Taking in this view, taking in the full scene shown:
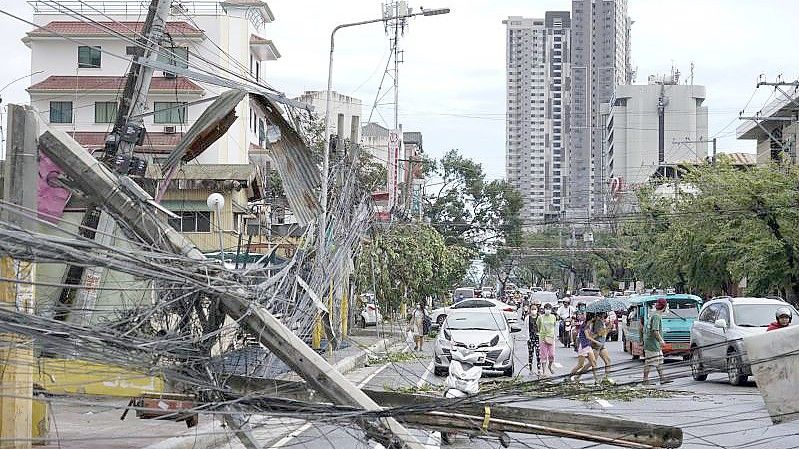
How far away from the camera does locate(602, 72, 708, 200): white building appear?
476 feet

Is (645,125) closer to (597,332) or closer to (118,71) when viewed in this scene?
(118,71)

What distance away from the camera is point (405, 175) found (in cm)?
6638

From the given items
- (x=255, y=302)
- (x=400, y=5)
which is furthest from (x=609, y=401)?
(x=400, y=5)

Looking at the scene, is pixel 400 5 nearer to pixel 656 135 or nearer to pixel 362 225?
pixel 362 225

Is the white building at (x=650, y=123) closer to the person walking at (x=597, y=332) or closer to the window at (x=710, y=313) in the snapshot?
the window at (x=710, y=313)

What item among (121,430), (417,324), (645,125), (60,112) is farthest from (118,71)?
(645,125)

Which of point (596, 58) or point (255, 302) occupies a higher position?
point (596, 58)

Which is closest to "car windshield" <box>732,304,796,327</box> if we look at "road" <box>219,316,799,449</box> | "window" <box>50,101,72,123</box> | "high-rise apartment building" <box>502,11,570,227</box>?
"road" <box>219,316,799,449</box>

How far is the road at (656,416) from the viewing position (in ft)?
26.6

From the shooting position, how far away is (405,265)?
35844 millimetres

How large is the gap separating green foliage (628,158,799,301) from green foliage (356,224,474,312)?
11.0m

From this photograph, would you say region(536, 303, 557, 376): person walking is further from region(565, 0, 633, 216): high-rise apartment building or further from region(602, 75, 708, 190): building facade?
region(565, 0, 633, 216): high-rise apartment building

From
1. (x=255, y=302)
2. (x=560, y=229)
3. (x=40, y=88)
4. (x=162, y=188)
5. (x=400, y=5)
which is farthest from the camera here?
(x=560, y=229)

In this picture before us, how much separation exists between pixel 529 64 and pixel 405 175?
132869mm
